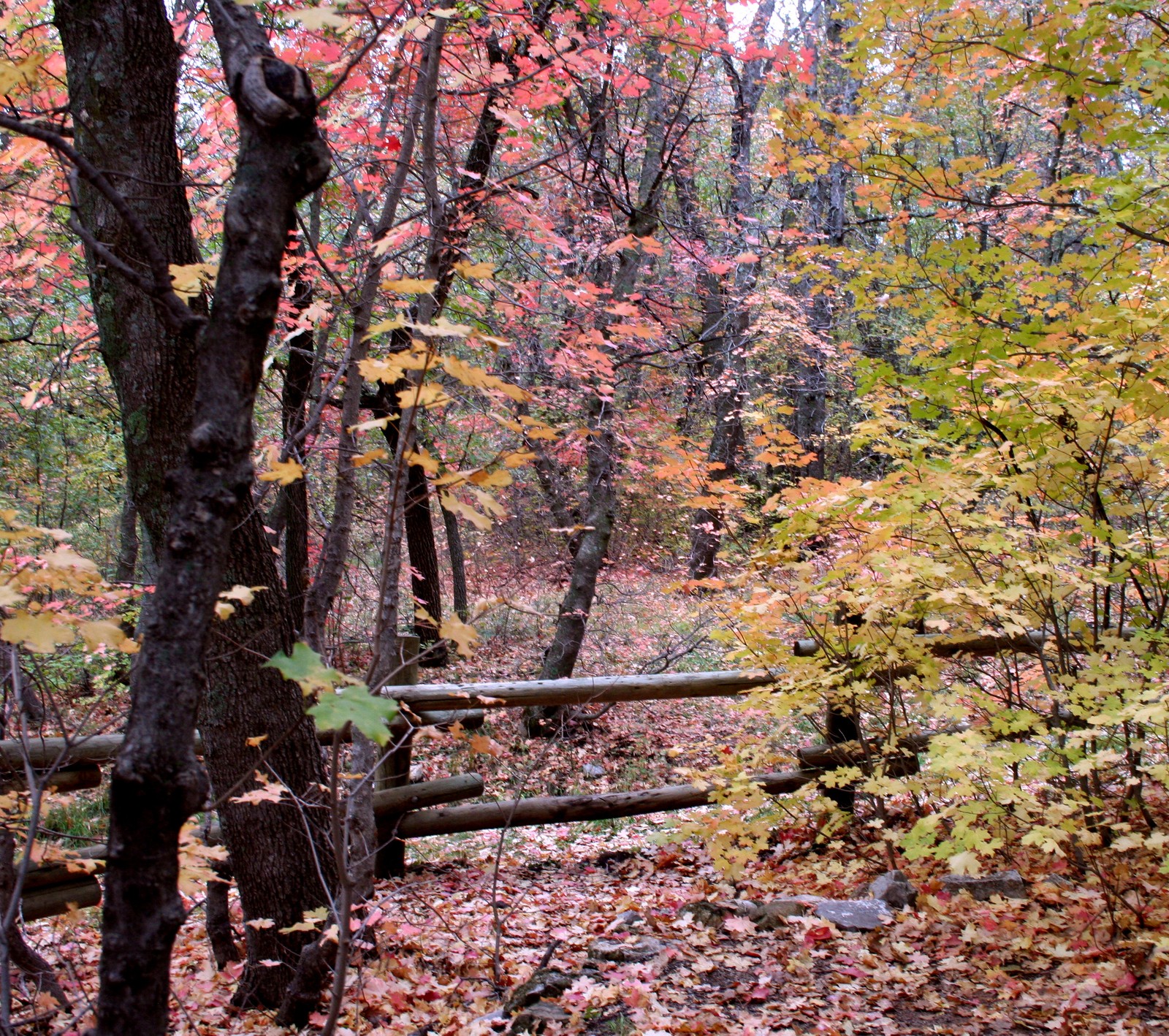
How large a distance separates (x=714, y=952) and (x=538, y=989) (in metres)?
0.91

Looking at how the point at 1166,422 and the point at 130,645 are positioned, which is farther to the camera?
the point at 1166,422

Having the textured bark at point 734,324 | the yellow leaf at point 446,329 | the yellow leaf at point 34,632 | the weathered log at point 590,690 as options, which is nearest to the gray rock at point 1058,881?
the weathered log at point 590,690

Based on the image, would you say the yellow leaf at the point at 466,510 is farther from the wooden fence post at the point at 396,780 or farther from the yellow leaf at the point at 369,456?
the wooden fence post at the point at 396,780

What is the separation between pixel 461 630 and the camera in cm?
169

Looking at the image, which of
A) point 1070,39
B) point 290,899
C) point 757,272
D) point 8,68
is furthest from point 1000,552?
point 757,272

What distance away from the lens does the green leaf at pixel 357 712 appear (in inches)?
48.0

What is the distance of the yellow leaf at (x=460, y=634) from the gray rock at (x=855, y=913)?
2799 mm

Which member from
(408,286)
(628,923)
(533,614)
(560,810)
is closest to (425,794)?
(560,810)

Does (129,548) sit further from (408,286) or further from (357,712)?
(357,712)

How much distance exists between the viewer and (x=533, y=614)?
230 centimetres

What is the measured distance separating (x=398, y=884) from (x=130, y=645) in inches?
131

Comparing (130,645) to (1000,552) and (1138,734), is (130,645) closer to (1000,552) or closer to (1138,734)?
(1000,552)

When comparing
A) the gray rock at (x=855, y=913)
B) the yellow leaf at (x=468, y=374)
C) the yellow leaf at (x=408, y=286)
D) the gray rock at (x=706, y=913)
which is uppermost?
the yellow leaf at (x=408, y=286)

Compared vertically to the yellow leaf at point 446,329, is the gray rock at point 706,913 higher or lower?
lower
